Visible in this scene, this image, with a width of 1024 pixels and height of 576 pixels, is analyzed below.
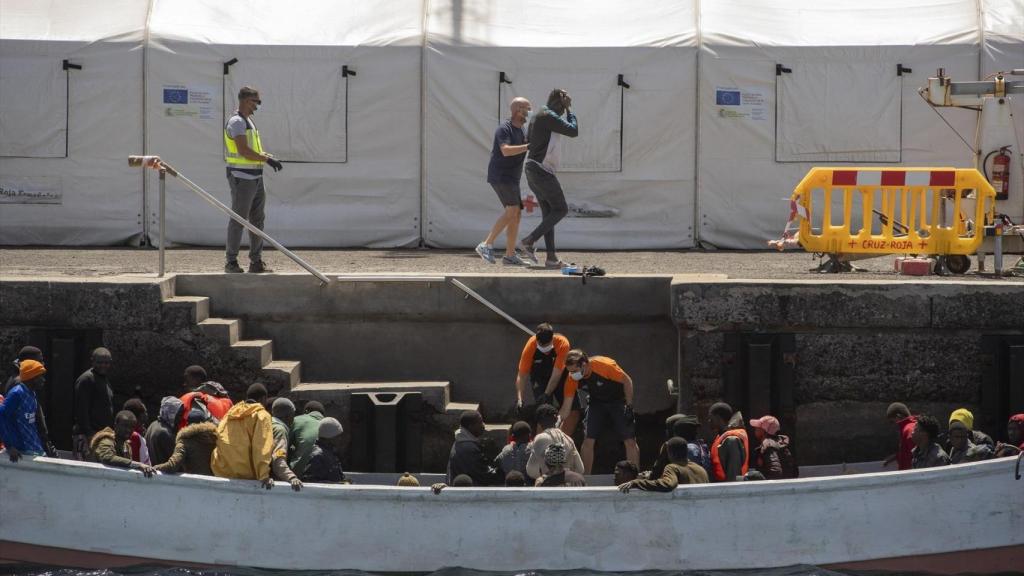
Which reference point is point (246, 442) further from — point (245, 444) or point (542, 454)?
point (542, 454)

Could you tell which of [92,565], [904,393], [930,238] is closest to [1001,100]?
[930,238]

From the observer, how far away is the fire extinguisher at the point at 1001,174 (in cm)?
1527

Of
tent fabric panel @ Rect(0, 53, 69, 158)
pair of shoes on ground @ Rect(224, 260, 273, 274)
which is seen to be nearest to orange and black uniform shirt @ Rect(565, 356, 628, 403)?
pair of shoes on ground @ Rect(224, 260, 273, 274)

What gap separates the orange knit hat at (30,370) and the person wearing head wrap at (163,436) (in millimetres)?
852

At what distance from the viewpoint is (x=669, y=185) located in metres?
16.6

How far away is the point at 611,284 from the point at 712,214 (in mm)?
4480

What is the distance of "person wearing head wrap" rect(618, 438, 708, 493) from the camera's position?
9.77 metres

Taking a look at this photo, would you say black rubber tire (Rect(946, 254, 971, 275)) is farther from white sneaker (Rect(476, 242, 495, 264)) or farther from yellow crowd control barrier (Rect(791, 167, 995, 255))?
white sneaker (Rect(476, 242, 495, 264))

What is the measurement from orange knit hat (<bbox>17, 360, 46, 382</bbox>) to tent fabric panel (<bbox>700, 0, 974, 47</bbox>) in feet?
28.4

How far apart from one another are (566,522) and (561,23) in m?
8.11

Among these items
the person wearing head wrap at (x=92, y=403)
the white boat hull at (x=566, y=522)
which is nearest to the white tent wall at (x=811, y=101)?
the white boat hull at (x=566, y=522)

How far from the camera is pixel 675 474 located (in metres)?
9.90

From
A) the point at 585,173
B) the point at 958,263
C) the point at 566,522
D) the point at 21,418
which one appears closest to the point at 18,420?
the point at 21,418

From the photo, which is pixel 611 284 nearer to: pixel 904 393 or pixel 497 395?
pixel 497 395
